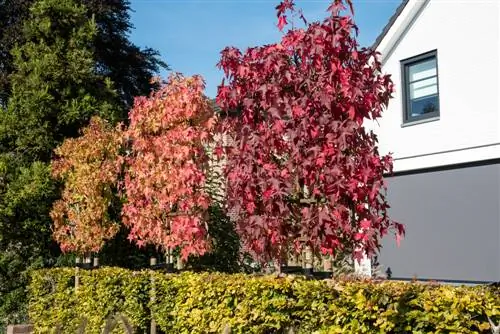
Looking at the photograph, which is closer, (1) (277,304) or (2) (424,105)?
(1) (277,304)

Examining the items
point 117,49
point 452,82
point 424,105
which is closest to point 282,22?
point 452,82

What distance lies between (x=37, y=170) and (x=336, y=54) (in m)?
8.42

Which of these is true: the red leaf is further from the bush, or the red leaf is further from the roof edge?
the roof edge

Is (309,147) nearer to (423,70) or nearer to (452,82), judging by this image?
(452,82)

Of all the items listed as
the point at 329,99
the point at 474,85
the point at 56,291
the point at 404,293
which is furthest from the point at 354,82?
the point at 474,85

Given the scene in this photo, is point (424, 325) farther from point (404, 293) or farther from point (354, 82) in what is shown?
point (354, 82)

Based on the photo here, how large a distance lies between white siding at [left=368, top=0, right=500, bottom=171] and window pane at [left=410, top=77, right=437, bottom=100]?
1.14 feet

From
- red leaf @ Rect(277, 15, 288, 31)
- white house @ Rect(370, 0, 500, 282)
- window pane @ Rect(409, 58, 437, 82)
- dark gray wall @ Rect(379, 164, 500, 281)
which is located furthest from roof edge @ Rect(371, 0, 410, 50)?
red leaf @ Rect(277, 15, 288, 31)

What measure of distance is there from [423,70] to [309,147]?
9538mm

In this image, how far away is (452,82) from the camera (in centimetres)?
1446

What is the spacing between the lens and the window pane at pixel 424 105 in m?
15.1

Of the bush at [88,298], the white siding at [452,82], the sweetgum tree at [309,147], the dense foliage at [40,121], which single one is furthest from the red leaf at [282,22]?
the white siding at [452,82]

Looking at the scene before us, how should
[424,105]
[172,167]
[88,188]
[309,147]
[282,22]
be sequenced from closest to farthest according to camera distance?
[309,147] < [282,22] < [172,167] < [88,188] < [424,105]

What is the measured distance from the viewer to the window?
15133 mm
